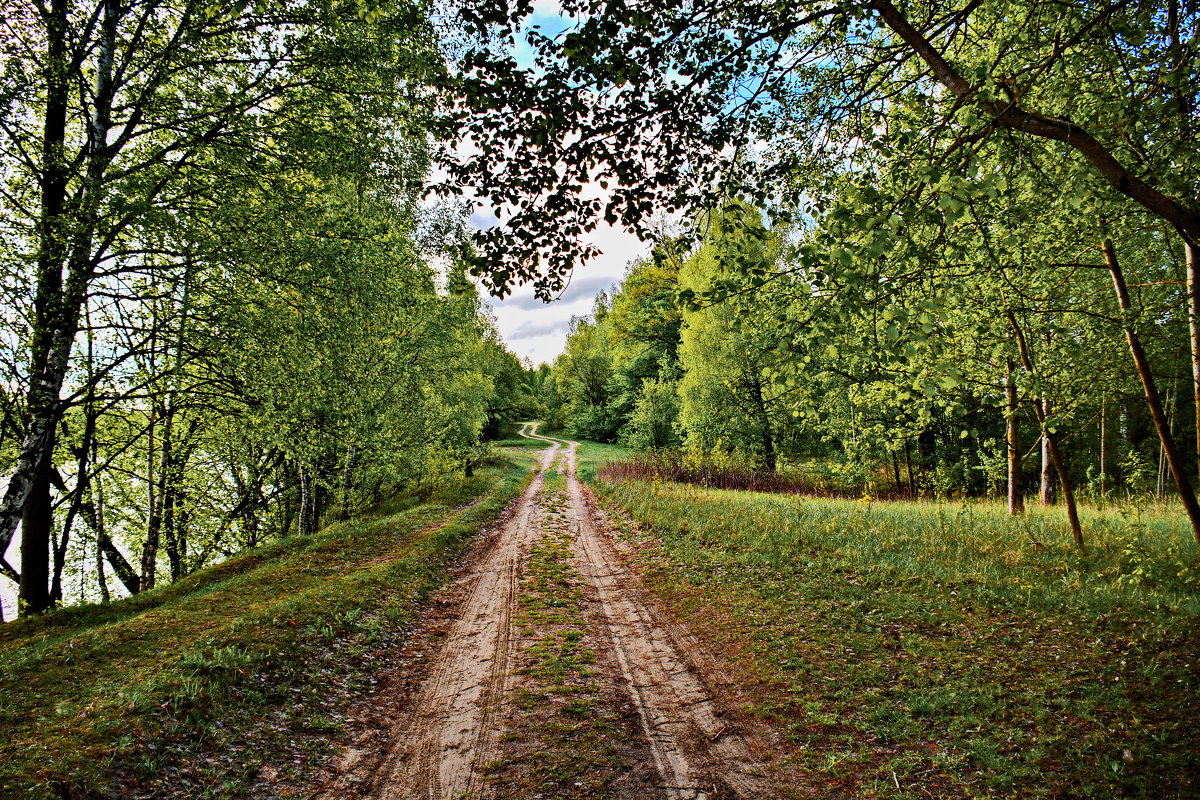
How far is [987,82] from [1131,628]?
A: 246 inches

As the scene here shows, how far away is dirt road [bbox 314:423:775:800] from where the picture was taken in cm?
378

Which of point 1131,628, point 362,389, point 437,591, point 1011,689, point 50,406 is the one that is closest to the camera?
point 1011,689

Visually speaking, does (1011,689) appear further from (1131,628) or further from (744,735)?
(744,735)

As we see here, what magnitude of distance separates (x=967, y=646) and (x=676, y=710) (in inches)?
136

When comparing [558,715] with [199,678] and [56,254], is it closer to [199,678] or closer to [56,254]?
[199,678]

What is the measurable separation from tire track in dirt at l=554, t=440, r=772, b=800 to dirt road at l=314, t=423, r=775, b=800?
1cm

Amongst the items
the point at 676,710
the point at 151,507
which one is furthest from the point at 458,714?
the point at 151,507

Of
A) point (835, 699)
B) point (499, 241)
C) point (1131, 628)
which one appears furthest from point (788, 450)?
point (499, 241)

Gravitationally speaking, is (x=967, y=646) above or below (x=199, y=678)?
below

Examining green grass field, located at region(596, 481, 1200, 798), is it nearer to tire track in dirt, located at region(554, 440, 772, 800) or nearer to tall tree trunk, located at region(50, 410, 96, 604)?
tire track in dirt, located at region(554, 440, 772, 800)

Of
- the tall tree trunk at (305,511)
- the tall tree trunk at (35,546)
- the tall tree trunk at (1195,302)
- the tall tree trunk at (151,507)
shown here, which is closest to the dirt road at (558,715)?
the tall tree trunk at (1195,302)

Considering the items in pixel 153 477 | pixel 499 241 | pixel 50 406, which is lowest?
pixel 153 477

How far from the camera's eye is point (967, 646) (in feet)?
18.5

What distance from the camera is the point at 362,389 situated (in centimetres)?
1204
